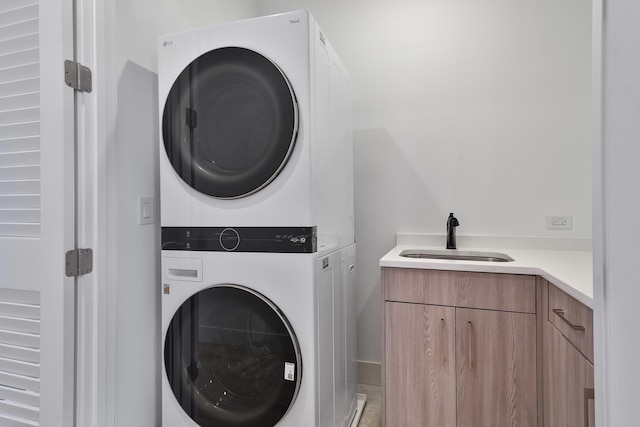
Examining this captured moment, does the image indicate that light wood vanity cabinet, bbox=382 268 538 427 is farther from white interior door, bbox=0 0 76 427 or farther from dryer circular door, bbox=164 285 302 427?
white interior door, bbox=0 0 76 427

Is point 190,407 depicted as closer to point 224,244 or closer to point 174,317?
point 174,317

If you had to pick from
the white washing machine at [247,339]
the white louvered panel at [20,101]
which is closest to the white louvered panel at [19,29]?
the white louvered panel at [20,101]

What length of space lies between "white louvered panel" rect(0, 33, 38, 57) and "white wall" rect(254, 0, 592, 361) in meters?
1.71

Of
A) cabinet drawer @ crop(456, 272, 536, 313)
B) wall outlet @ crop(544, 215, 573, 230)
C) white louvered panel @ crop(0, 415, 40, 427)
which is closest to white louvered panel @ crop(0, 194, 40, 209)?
white louvered panel @ crop(0, 415, 40, 427)

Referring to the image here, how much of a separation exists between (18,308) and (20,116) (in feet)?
2.43

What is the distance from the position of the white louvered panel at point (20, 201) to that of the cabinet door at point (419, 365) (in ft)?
5.00

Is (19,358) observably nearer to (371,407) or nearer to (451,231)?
(371,407)

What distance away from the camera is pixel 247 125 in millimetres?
1277

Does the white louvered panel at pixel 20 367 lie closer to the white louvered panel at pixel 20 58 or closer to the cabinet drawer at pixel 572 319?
the white louvered panel at pixel 20 58

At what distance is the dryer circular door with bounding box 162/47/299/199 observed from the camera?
1.23m

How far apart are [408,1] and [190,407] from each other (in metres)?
2.62

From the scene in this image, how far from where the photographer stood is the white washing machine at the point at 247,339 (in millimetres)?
1218

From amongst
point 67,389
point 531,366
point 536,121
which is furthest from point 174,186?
point 536,121

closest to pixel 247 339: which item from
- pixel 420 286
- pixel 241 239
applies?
pixel 241 239
